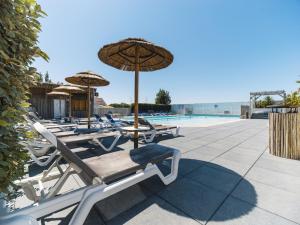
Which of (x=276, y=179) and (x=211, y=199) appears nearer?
(x=211, y=199)

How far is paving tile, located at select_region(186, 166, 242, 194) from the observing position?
260cm

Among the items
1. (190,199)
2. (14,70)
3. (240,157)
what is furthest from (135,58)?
(240,157)

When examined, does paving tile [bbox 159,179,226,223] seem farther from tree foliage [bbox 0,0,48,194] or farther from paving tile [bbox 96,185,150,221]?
tree foliage [bbox 0,0,48,194]

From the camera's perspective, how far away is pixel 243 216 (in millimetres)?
1871

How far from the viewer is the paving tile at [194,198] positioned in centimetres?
195

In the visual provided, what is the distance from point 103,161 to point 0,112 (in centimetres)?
→ 162

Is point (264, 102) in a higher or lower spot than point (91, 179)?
higher

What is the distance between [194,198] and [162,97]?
39.0 m

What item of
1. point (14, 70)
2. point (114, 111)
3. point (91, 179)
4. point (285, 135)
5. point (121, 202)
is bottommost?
point (121, 202)

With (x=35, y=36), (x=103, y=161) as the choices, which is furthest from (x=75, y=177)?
(x=35, y=36)

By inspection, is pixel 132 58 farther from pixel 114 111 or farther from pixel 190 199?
pixel 114 111

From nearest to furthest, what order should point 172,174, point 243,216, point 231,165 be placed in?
point 243,216 < point 172,174 < point 231,165

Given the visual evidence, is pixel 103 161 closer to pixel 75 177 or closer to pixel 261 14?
pixel 75 177

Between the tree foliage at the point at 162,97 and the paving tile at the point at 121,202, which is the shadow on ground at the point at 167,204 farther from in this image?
the tree foliage at the point at 162,97
